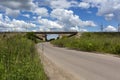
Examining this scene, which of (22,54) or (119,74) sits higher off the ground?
(22,54)

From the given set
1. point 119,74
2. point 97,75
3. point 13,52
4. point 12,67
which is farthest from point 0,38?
point 119,74

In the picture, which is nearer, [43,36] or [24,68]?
[24,68]

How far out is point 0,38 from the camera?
10734 mm

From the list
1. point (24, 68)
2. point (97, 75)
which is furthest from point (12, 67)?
point (97, 75)

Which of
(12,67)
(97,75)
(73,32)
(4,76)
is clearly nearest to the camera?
(4,76)

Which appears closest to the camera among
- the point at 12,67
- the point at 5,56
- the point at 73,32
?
the point at 12,67

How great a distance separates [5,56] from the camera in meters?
9.52

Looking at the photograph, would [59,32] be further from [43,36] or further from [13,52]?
[13,52]

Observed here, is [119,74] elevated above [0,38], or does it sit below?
below

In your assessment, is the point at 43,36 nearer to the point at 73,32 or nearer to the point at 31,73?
the point at 73,32

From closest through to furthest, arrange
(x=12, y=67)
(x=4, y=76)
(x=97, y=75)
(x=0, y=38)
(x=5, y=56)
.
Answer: (x=4, y=76), (x=12, y=67), (x=5, y=56), (x=0, y=38), (x=97, y=75)

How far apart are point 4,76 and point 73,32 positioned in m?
153

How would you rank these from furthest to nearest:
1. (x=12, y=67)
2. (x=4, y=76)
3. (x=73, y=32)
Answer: (x=73, y=32) → (x=12, y=67) → (x=4, y=76)

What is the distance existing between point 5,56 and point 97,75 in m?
5.56
